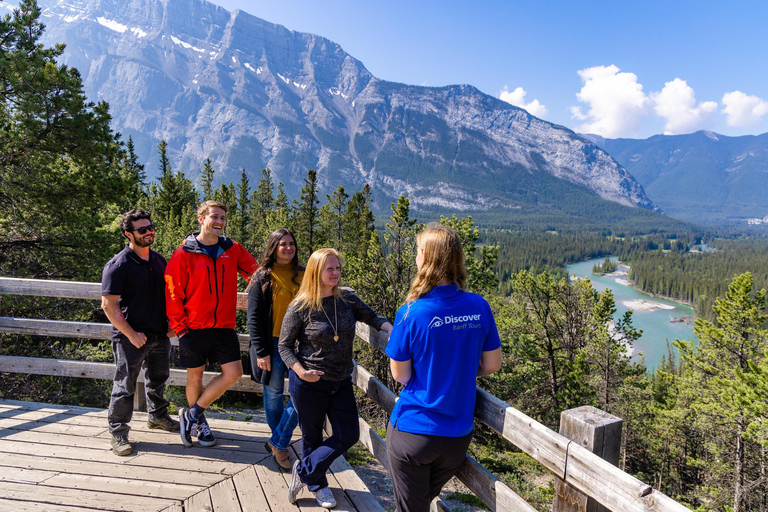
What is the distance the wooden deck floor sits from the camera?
10.5 ft

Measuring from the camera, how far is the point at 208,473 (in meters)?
3.61

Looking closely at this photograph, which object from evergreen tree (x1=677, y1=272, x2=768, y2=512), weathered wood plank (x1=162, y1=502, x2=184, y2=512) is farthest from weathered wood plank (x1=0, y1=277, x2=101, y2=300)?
evergreen tree (x1=677, y1=272, x2=768, y2=512)

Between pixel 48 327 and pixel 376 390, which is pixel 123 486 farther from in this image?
pixel 48 327

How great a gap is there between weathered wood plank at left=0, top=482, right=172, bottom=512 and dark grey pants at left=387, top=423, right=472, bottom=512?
6.42 ft

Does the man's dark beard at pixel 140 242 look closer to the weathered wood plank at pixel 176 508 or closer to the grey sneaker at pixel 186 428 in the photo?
the grey sneaker at pixel 186 428

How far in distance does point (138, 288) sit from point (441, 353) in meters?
3.09

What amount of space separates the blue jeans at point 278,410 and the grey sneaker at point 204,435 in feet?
2.41

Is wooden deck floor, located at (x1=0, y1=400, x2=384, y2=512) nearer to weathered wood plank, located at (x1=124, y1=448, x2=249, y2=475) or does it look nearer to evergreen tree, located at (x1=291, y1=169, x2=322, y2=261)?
weathered wood plank, located at (x1=124, y1=448, x2=249, y2=475)

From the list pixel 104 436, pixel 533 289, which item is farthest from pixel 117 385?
pixel 533 289

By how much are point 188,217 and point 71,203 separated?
1884cm

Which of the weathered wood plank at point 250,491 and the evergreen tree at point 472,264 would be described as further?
the evergreen tree at point 472,264

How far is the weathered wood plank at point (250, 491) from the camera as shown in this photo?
3189mm

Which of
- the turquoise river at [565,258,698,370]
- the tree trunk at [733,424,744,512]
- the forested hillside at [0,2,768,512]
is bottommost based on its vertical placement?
the turquoise river at [565,258,698,370]

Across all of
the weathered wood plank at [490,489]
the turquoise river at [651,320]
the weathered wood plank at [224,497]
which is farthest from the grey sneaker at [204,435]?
the turquoise river at [651,320]
